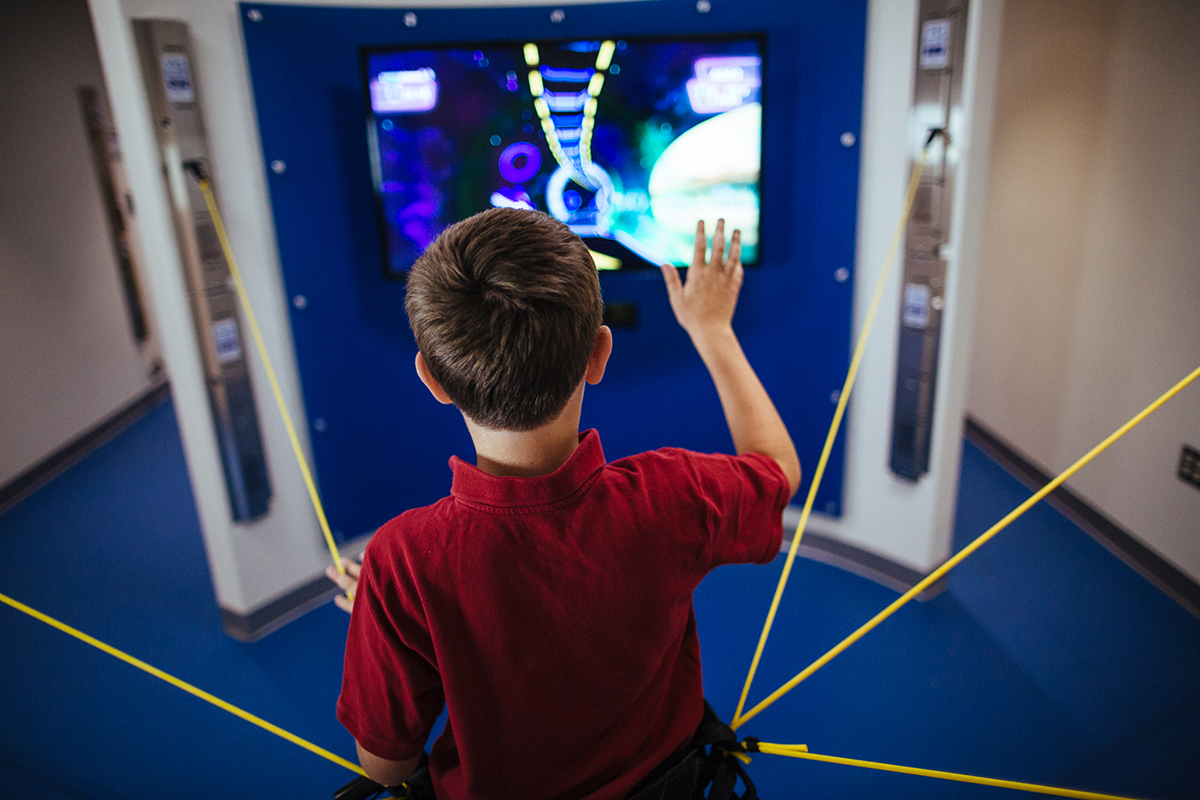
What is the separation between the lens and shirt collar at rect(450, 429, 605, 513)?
794mm

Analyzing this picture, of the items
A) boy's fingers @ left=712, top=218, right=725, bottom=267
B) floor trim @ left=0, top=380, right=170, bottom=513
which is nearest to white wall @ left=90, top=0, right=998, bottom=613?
boy's fingers @ left=712, top=218, right=725, bottom=267

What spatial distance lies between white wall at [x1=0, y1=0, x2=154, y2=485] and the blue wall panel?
2.24 meters

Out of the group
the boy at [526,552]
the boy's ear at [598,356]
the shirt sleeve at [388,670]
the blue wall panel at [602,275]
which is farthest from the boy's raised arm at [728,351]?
the blue wall panel at [602,275]

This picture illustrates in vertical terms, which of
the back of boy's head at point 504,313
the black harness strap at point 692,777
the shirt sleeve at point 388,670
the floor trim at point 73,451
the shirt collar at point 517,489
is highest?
the back of boy's head at point 504,313

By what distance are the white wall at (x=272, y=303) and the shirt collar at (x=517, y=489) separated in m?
1.86

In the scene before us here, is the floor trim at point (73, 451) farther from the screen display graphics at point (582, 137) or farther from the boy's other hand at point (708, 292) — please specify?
the boy's other hand at point (708, 292)

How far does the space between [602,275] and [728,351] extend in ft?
5.56

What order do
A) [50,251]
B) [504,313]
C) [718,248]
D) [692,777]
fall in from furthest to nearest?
[50,251], [718,248], [692,777], [504,313]


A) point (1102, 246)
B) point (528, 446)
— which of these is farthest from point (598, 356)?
point (1102, 246)

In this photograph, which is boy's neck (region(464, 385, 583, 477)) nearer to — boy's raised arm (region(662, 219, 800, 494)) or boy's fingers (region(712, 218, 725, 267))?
→ boy's raised arm (region(662, 219, 800, 494))

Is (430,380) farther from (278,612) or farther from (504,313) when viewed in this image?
(278,612)

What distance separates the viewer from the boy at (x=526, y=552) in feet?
2.51

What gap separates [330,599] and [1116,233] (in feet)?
11.0

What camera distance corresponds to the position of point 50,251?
13.6 feet
